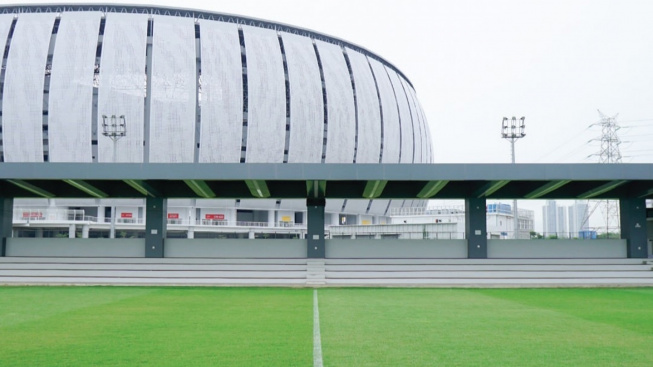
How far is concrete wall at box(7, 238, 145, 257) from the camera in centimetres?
3014

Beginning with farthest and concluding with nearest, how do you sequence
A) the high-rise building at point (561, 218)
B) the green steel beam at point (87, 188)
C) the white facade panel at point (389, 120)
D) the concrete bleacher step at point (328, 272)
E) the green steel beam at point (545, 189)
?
the high-rise building at point (561, 218)
the white facade panel at point (389, 120)
the green steel beam at point (87, 188)
the green steel beam at point (545, 189)
the concrete bleacher step at point (328, 272)

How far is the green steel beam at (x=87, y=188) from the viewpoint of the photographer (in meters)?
27.9

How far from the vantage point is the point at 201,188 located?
2989cm

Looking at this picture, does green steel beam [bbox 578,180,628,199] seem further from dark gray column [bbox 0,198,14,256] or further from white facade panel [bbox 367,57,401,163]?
white facade panel [bbox 367,57,401,163]

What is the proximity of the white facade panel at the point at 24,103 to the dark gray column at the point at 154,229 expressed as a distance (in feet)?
116

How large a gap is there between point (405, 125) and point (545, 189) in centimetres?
5256

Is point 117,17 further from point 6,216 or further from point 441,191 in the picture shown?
point 441,191

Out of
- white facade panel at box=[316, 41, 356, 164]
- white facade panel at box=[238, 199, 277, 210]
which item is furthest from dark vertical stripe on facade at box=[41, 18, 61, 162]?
white facade panel at box=[316, 41, 356, 164]

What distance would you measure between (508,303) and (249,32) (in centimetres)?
5647

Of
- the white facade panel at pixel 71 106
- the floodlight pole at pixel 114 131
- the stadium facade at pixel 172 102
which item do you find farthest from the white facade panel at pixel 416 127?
the white facade panel at pixel 71 106

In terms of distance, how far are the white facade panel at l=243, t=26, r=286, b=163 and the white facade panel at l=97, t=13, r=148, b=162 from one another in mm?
11249

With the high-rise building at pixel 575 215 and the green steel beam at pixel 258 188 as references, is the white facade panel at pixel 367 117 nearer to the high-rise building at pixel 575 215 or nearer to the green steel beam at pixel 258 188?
the green steel beam at pixel 258 188

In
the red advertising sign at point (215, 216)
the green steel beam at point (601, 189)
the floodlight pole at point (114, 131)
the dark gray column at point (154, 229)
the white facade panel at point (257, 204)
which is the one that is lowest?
the dark gray column at point (154, 229)

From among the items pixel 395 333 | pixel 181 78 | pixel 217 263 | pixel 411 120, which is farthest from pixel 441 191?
pixel 411 120
